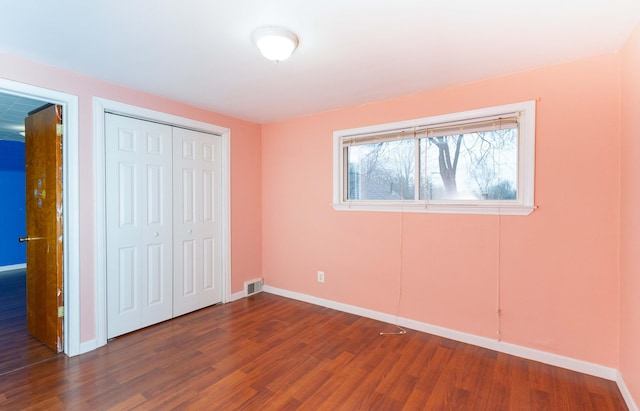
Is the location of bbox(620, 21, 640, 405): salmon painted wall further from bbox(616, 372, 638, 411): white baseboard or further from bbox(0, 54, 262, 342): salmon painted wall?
bbox(0, 54, 262, 342): salmon painted wall

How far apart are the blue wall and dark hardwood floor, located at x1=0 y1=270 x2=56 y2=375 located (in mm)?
1692

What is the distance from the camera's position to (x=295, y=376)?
2.21 m

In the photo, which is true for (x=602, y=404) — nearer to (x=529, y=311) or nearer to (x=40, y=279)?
(x=529, y=311)

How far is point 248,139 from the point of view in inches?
157

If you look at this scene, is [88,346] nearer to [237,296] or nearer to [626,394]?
[237,296]

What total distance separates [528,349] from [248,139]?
3678 mm

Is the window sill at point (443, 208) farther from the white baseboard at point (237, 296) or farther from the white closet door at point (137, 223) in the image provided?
the white closet door at point (137, 223)

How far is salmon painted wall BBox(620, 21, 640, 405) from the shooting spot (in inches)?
69.4

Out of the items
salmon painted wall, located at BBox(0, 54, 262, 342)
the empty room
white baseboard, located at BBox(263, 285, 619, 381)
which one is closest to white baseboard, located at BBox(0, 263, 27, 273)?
the empty room

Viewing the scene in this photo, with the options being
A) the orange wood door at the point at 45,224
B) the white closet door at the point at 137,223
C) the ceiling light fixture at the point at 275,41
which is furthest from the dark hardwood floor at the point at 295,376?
the ceiling light fixture at the point at 275,41

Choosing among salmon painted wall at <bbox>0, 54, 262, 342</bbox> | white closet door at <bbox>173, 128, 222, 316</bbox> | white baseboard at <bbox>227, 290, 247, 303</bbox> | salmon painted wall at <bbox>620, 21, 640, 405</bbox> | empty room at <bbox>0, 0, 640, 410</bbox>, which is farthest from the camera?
white baseboard at <bbox>227, 290, 247, 303</bbox>

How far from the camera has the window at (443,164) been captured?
2.49 m

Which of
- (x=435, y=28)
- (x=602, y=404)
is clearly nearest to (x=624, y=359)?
(x=602, y=404)

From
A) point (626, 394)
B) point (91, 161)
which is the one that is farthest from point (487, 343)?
point (91, 161)
